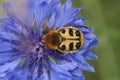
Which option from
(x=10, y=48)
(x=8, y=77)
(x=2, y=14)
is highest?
(x=2, y=14)

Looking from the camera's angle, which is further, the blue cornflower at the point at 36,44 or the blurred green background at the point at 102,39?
the blurred green background at the point at 102,39

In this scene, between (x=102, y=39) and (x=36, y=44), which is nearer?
(x=36, y=44)

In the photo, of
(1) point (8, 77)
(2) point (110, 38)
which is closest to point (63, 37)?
(1) point (8, 77)

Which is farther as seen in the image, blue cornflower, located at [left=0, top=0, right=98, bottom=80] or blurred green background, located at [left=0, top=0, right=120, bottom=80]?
blurred green background, located at [left=0, top=0, right=120, bottom=80]

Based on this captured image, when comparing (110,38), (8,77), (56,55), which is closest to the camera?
(8,77)

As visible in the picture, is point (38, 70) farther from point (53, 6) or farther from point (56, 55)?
point (53, 6)

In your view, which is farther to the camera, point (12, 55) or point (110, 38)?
point (110, 38)

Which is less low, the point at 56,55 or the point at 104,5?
the point at 104,5

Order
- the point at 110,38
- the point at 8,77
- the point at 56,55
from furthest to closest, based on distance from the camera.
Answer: the point at 110,38
the point at 56,55
the point at 8,77
